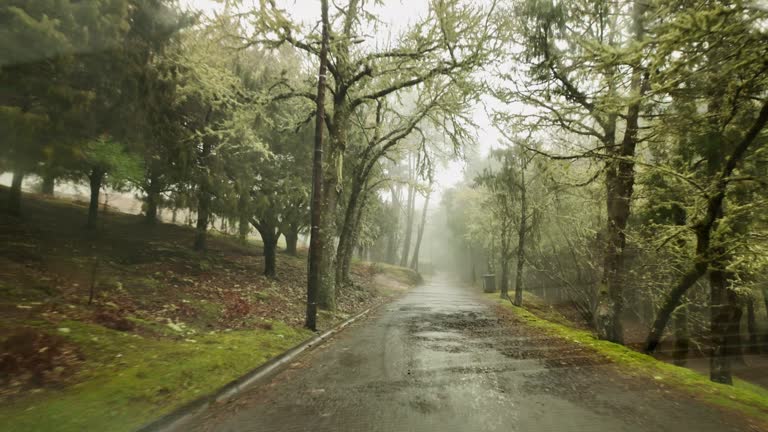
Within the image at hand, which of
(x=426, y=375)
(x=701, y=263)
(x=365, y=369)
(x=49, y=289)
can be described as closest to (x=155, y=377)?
(x=365, y=369)

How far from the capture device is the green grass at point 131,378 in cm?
346

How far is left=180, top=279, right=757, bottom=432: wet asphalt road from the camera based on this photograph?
12.5ft

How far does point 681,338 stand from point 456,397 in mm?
12209

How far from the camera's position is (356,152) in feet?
57.6

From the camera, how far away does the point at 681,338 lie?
12.2 meters

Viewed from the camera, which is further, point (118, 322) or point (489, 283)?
point (489, 283)

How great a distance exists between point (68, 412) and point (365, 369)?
3.65 metres

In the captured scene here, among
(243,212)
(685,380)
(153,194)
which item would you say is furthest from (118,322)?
(685,380)

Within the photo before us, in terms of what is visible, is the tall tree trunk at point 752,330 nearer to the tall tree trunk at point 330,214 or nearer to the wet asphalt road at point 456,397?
the wet asphalt road at point 456,397

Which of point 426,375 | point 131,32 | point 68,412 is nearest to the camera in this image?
point 68,412

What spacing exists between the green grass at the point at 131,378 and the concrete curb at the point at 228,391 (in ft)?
0.26

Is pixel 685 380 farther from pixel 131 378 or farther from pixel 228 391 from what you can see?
pixel 131 378

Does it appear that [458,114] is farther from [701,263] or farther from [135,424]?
[135,424]

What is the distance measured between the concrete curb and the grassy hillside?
0.13m
